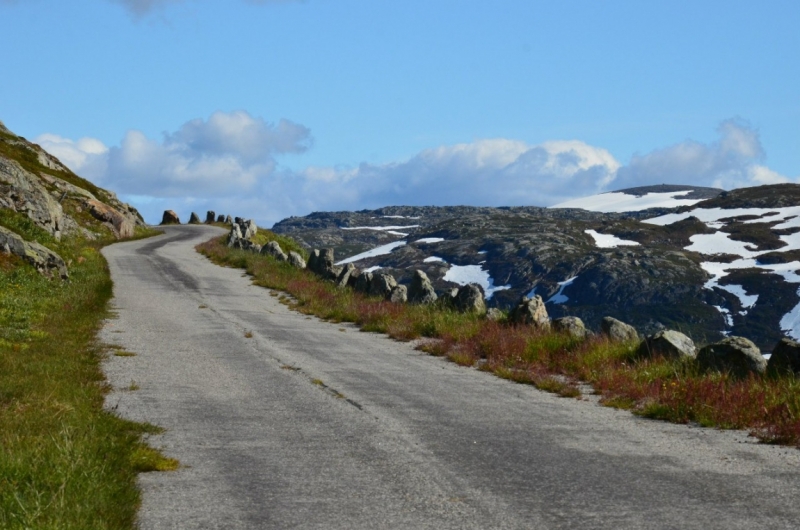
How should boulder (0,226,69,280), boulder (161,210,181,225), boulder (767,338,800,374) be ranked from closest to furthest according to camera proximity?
1. boulder (767,338,800,374)
2. boulder (0,226,69,280)
3. boulder (161,210,181,225)

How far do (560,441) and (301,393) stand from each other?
16.5ft

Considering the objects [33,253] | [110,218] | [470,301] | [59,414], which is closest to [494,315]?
[470,301]

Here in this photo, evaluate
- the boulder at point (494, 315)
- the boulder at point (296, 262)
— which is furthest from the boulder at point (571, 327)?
the boulder at point (296, 262)

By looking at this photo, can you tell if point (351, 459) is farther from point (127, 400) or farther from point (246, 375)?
point (246, 375)

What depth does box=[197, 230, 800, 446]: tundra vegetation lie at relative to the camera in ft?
39.9

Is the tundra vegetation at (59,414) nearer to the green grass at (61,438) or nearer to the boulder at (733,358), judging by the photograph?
the green grass at (61,438)

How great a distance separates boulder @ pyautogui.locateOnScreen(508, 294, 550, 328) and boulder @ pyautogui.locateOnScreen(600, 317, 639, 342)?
190cm

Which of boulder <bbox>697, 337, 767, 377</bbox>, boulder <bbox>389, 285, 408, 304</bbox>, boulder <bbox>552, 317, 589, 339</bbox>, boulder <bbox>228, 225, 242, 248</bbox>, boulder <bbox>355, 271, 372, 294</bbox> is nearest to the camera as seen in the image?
boulder <bbox>697, 337, 767, 377</bbox>

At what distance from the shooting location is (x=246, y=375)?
52.3 feet

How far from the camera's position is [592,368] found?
16.8 m

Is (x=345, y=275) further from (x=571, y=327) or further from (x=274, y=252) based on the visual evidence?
(x=571, y=327)

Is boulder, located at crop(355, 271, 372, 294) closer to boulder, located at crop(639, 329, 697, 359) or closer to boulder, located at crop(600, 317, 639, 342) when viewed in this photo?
boulder, located at crop(600, 317, 639, 342)

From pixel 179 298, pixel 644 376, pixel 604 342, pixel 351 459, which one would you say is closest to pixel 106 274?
pixel 179 298

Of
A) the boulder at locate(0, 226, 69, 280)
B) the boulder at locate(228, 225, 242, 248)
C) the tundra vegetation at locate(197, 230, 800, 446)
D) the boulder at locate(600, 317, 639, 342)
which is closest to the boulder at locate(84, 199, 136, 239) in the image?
the boulder at locate(228, 225, 242, 248)
